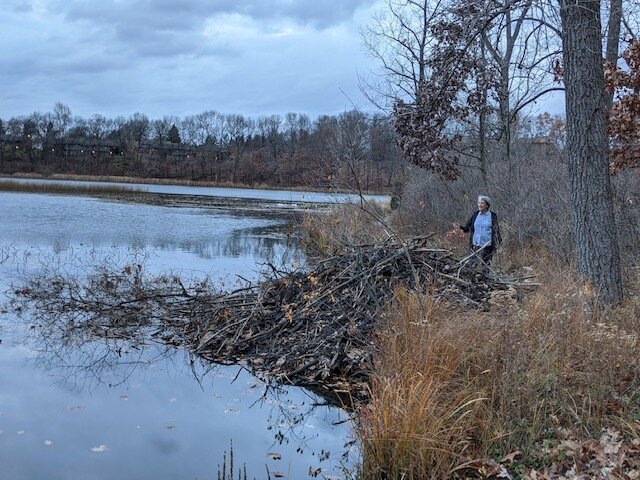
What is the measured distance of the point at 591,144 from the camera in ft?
25.8

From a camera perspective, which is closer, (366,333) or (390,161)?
(366,333)

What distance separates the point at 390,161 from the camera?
120ft

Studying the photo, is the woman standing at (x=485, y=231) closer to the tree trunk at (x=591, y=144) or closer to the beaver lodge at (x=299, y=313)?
the beaver lodge at (x=299, y=313)

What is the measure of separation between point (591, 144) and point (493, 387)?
3.95 metres

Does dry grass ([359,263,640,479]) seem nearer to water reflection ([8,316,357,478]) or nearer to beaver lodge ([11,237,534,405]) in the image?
water reflection ([8,316,357,478])

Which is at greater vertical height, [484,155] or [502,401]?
[484,155]

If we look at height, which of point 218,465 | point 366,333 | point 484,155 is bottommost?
point 218,465

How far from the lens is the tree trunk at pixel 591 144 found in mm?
7867

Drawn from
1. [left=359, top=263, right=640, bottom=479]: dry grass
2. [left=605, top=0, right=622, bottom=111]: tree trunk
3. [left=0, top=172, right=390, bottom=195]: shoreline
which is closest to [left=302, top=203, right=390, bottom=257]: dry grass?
[left=605, top=0, right=622, bottom=111]: tree trunk

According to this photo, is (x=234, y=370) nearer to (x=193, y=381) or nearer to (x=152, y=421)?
(x=193, y=381)

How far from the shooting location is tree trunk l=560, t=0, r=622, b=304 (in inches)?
310

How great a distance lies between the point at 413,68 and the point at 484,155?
4170 mm

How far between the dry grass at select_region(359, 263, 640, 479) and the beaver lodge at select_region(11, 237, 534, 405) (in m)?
1.44

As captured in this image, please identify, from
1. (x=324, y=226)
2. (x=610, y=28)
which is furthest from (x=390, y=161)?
(x=610, y=28)
